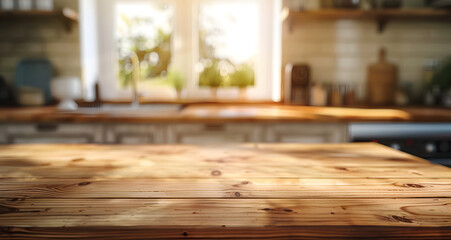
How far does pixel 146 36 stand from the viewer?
3.06 m

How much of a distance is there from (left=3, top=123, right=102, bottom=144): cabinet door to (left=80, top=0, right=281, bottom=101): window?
964mm

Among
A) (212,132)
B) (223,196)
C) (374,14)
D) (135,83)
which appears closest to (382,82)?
(374,14)

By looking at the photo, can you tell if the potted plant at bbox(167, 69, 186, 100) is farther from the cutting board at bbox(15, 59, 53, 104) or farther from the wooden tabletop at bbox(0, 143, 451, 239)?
the wooden tabletop at bbox(0, 143, 451, 239)

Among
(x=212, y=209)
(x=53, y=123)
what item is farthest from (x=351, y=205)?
(x=53, y=123)

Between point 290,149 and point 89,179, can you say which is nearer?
point 89,179

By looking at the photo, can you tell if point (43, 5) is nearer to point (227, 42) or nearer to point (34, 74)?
point (34, 74)

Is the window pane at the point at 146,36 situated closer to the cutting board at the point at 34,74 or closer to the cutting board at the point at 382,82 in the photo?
the cutting board at the point at 34,74

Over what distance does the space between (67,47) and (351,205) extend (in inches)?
111

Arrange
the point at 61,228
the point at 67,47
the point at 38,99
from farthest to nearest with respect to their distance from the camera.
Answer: the point at 67,47 → the point at 38,99 → the point at 61,228

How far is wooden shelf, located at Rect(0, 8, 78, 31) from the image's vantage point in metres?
2.57

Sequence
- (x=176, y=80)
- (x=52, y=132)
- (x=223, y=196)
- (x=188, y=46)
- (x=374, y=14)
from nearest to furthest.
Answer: (x=223, y=196)
(x=52, y=132)
(x=374, y=14)
(x=176, y=80)
(x=188, y=46)

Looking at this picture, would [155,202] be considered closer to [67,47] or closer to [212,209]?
[212,209]

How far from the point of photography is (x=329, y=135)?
2.13m

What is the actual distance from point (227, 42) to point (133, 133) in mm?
1351
